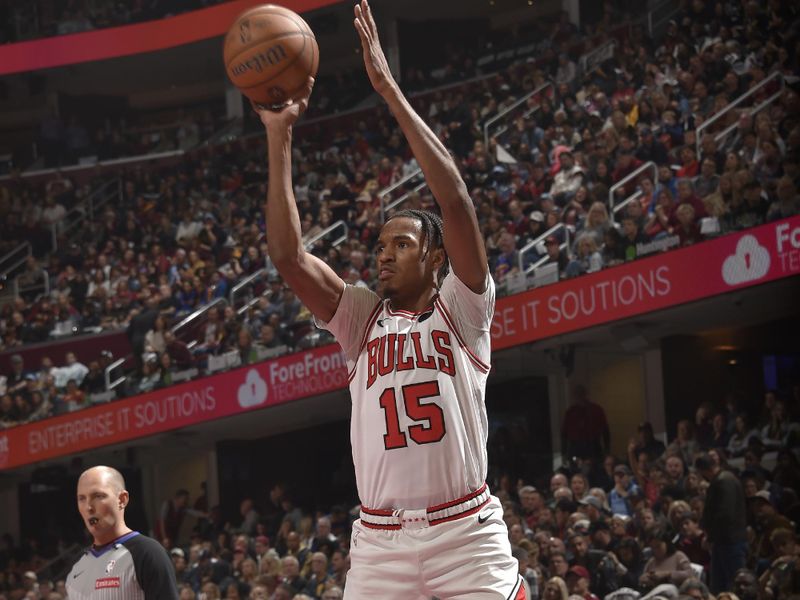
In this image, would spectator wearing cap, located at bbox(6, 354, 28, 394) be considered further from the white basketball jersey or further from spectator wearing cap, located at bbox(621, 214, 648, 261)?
the white basketball jersey

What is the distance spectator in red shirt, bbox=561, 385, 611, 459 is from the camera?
40.9ft

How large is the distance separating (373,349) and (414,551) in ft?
2.24

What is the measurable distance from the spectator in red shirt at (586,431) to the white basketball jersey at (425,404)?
27.3 ft

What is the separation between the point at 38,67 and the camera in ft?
77.3

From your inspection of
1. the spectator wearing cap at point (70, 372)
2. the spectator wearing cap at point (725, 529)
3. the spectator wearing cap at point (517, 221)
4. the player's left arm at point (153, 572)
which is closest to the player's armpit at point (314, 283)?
the player's left arm at point (153, 572)

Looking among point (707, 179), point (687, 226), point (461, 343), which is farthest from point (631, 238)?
point (461, 343)

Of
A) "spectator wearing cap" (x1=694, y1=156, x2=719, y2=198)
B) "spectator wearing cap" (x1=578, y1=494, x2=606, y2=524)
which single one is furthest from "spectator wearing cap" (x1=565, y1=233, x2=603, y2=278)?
"spectator wearing cap" (x1=578, y1=494, x2=606, y2=524)

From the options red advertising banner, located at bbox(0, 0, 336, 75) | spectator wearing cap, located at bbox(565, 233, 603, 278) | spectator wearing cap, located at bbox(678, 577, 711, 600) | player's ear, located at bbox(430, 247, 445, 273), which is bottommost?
spectator wearing cap, located at bbox(678, 577, 711, 600)

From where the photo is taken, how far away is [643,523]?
1023cm

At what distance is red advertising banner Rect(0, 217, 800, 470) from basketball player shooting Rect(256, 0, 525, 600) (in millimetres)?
6878

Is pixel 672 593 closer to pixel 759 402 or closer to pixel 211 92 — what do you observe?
pixel 759 402

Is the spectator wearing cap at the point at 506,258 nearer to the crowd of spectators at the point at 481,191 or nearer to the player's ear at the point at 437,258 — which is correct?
the crowd of spectators at the point at 481,191

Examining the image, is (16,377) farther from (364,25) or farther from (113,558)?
(364,25)

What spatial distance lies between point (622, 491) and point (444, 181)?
736 cm
